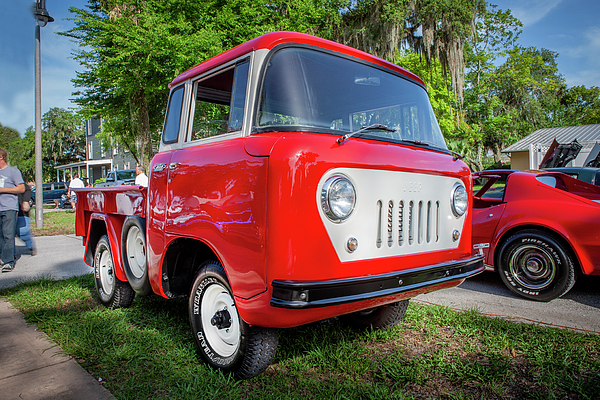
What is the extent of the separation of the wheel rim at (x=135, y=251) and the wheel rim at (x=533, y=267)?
13.7 feet

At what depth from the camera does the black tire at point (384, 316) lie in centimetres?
355

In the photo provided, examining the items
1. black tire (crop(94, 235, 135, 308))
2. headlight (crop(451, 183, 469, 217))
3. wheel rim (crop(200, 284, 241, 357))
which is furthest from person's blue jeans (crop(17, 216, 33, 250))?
headlight (crop(451, 183, 469, 217))

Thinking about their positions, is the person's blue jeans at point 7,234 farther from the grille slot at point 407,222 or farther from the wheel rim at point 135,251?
the grille slot at point 407,222

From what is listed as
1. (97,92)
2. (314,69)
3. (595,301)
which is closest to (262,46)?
(314,69)

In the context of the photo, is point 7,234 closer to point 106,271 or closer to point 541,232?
point 106,271

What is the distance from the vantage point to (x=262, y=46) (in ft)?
Result: 8.50

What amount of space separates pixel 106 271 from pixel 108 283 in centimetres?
14

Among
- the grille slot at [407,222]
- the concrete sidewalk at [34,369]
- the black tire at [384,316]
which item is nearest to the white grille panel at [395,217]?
the grille slot at [407,222]

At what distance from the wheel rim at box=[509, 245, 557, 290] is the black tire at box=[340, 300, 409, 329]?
2.01m

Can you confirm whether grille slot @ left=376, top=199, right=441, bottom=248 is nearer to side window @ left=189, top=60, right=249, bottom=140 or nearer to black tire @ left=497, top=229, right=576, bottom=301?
side window @ left=189, top=60, right=249, bottom=140

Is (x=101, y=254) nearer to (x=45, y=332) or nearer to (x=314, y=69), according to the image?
(x=45, y=332)

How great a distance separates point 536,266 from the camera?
15.3 ft

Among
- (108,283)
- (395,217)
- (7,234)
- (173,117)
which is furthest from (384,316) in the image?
(7,234)

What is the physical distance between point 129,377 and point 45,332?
4.79 feet
